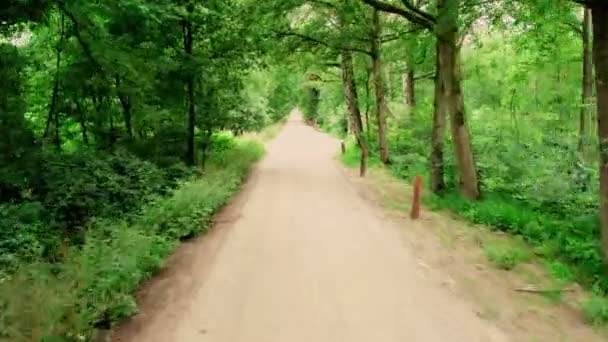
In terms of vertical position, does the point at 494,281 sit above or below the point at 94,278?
below

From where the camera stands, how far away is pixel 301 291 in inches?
325

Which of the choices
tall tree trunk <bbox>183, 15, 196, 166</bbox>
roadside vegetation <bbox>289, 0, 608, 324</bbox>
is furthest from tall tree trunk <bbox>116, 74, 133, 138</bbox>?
roadside vegetation <bbox>289, 0, 608, 324</bbox>

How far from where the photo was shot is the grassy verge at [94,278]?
5953 millimetres

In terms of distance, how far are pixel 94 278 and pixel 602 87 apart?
26.9ft

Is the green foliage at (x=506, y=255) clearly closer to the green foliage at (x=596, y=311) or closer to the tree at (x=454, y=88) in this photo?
the green foliage at (x=596, y=311)

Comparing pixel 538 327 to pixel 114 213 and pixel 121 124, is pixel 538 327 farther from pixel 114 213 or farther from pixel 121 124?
pixel 121 124

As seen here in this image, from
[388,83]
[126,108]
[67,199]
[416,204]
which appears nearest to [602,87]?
[416,204]

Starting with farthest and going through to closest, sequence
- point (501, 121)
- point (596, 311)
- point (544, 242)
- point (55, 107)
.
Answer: point (501, 121) → point (55, 107) → point (544, 242) → point (596, 311)

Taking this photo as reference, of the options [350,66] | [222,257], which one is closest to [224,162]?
[350,66]

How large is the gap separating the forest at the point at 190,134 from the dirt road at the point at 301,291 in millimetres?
662

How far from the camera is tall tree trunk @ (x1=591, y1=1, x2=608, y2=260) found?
341 inches

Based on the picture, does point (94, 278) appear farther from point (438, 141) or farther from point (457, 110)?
point (438, 141)

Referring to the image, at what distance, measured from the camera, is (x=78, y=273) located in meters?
7.37

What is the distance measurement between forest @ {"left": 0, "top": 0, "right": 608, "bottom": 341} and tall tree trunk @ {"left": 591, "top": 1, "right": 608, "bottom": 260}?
1.2 inches
